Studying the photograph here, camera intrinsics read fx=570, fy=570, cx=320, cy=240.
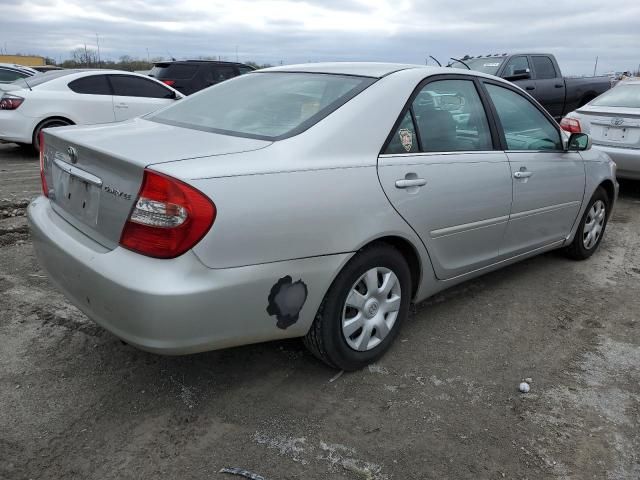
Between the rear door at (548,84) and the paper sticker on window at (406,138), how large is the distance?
9.28 meters

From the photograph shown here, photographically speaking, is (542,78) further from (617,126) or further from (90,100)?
(90,100)

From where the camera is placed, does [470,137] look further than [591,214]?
No

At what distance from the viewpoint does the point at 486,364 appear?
3.15m

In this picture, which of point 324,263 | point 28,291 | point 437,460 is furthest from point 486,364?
point 28,291

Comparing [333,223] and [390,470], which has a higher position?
[333,223]

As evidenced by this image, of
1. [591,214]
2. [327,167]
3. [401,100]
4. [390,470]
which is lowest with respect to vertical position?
[390,470]

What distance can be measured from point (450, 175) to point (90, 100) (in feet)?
24.6

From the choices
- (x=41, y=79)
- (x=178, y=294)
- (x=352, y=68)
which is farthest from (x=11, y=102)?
(x=178, y=294)

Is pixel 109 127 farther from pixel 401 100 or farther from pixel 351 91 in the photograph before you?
pixel 401 100

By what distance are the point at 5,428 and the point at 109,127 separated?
4.96ft

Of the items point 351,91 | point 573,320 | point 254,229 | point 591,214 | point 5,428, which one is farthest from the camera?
point 591,214

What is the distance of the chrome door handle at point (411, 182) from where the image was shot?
2871 millimetres

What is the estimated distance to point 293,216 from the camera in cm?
241

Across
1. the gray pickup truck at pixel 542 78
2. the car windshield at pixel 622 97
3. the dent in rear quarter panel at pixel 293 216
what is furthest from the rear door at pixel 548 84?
the dent in rear quarter panel at pixel 293 216
